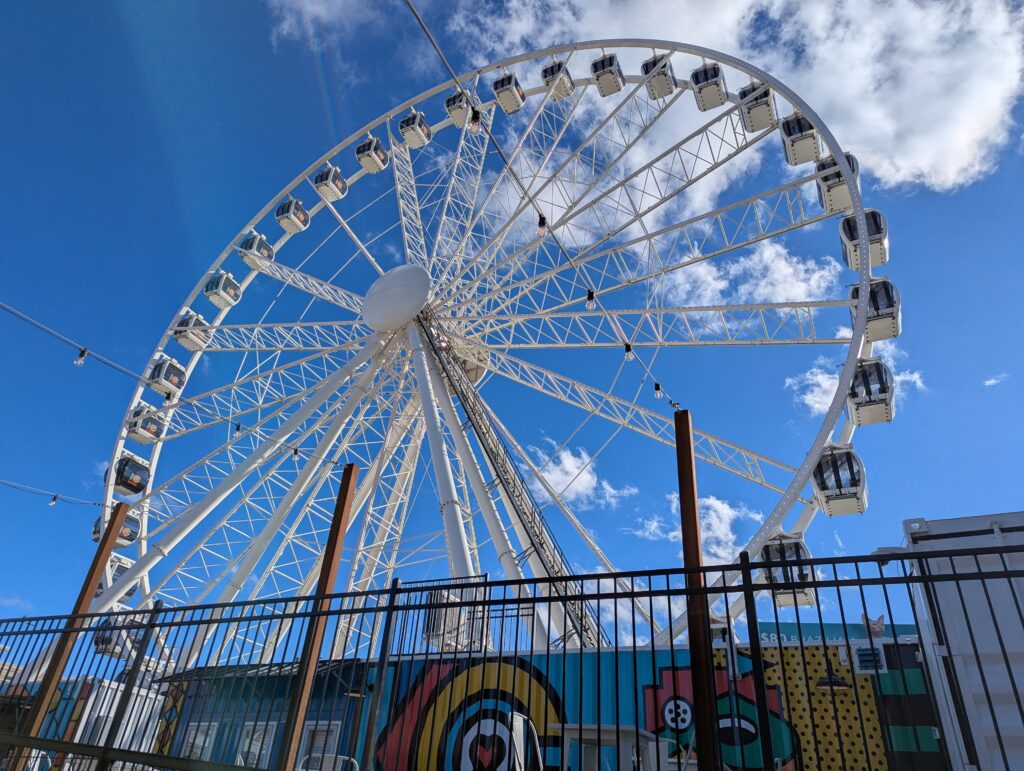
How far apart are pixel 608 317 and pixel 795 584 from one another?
521 inches

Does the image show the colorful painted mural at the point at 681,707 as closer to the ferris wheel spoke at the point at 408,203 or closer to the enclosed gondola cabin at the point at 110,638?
the enclosed gondola cabin at the point at 110,638

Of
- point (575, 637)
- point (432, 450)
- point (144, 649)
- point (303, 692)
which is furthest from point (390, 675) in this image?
point (303, 692)

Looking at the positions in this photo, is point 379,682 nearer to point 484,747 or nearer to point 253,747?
point 484,747

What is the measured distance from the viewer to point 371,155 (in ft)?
71.3

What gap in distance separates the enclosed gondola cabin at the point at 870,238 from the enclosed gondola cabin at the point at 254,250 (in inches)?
629

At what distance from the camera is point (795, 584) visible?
4867 millimetres

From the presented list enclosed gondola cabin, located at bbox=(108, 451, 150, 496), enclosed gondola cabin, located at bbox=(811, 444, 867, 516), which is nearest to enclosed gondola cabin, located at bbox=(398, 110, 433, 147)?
enclosed gondola cabin, located at bbox=(108, 451, 150, 496)

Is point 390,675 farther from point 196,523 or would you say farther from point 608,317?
point 608,317

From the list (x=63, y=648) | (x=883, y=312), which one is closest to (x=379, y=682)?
(x=63, y=648)

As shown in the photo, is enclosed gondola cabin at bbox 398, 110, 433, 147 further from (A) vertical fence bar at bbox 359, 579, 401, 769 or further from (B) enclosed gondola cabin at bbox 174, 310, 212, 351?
(A) vertical fence bar at bbox 359, 579, 401, 769

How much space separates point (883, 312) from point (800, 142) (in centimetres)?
475

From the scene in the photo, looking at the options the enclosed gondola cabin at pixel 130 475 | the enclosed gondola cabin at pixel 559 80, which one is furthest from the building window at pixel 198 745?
the enclosed gondola cabin at pixel 559 80

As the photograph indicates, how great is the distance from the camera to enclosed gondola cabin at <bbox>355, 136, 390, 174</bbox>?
2173cm

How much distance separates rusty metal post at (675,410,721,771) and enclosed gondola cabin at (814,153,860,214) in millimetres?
10984
